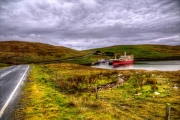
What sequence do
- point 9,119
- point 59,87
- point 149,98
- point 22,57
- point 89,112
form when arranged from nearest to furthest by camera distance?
point 9,119
point 89,112
point 149,98
point 59,87
point 22,57

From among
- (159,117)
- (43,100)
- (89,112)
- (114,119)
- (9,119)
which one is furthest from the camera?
(43,100)

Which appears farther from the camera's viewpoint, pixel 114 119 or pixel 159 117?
pixel 159 117

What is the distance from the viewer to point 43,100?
38.4 ft

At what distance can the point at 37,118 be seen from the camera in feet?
27.1

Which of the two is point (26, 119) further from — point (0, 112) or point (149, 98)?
point (149, 98)

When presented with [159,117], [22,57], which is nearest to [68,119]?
[159,117]

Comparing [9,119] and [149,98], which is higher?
[9,119]

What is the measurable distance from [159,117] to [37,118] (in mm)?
7181

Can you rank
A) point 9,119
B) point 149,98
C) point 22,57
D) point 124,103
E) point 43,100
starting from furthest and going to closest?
point 22,57 → point 149,98 → point 124,103 → point 43,100 → point 9,119

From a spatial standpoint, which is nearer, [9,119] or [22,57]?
[9,119]

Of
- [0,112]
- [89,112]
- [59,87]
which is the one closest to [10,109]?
[0,112]

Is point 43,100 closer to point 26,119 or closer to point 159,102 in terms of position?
point 26,119

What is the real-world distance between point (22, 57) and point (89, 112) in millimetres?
92748

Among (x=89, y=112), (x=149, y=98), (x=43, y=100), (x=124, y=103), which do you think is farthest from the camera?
(x=149, y=98)
